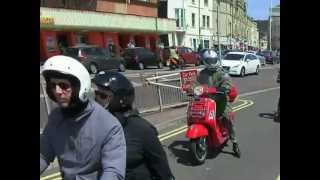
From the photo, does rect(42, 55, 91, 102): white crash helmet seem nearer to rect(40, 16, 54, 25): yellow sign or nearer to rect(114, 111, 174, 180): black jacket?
rect(114, 111, 174, 180): black jacket

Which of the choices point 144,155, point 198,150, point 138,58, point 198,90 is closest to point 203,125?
point 198,150

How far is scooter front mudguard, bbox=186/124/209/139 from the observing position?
905cm

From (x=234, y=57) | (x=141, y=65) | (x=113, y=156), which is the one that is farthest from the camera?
(x=141, y=65)

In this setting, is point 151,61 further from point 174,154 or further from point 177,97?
point 174,154

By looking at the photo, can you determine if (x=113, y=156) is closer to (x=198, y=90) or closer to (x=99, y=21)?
(x=198, y=90)

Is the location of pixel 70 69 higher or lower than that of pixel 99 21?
lower

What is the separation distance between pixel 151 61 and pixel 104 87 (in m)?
39.1

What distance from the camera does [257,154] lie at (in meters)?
10.1

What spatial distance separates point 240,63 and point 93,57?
817cm

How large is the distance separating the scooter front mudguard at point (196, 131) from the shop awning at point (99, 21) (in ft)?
116

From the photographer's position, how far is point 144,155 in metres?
3.91
